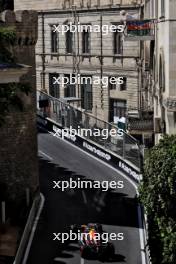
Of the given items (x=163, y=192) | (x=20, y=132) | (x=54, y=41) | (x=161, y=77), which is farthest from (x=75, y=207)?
(x=54, y=41)

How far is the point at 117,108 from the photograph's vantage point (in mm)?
59531

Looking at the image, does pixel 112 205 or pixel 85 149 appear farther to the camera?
pixel 85 149

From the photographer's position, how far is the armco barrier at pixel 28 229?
27.8 m

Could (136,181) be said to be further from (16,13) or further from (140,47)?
(140,47)

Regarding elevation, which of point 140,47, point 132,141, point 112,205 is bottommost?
point 112,205

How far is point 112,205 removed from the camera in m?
35.9

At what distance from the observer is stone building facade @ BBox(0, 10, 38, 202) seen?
34.3 m

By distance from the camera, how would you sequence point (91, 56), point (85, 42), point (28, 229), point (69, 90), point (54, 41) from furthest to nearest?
point (54, 41) < point (69, 90) < point (85, 42) < point (91, 56) < point (28, 229)

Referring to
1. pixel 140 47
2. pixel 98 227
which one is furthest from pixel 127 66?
pixel 98 227

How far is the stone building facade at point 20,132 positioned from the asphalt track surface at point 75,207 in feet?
6.25

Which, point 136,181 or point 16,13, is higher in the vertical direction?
point 16,13

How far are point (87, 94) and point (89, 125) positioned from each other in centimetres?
1564

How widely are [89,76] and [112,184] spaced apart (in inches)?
954

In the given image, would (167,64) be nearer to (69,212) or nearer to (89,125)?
(69,212)
